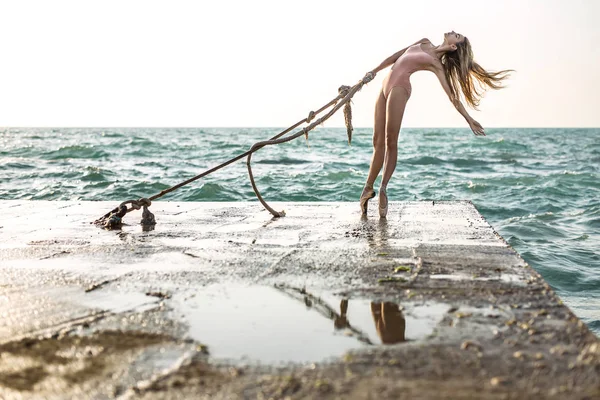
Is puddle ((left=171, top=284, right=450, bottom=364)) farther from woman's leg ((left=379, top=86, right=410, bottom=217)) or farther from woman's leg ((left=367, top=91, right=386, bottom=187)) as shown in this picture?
woman's leg ((left=367, top=91, right=386, bottom=187))

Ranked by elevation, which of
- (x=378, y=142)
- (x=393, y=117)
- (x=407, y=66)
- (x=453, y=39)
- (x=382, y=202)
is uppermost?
(x=453, y=39)

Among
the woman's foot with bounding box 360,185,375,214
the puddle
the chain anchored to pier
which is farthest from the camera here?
the woman's foot with bounding box 360,185,375,214

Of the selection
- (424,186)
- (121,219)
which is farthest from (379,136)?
(424,186)

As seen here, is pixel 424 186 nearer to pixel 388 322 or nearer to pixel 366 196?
pixel 366 196

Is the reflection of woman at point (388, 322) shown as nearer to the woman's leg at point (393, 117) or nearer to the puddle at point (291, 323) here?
the puddle at point (291, 323)

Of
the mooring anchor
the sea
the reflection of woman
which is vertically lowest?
the sea

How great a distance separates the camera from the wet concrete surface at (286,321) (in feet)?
7.52

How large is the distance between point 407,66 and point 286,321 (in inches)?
152

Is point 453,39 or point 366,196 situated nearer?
point 453,39

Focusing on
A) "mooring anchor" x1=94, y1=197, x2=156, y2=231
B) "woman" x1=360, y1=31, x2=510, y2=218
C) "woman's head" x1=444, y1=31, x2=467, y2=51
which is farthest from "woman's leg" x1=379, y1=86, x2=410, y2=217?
"mooring anchor" x1=94, y1=197, x2=156, y2=231

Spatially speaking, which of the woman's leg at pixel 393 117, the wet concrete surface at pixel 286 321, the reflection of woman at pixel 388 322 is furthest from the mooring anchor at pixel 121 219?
the reflection of woman at pixel 388 322

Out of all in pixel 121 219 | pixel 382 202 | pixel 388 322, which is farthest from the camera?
pixel 382 202

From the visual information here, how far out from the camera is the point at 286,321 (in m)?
3.00

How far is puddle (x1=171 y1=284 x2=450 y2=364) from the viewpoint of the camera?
8.64 feet
